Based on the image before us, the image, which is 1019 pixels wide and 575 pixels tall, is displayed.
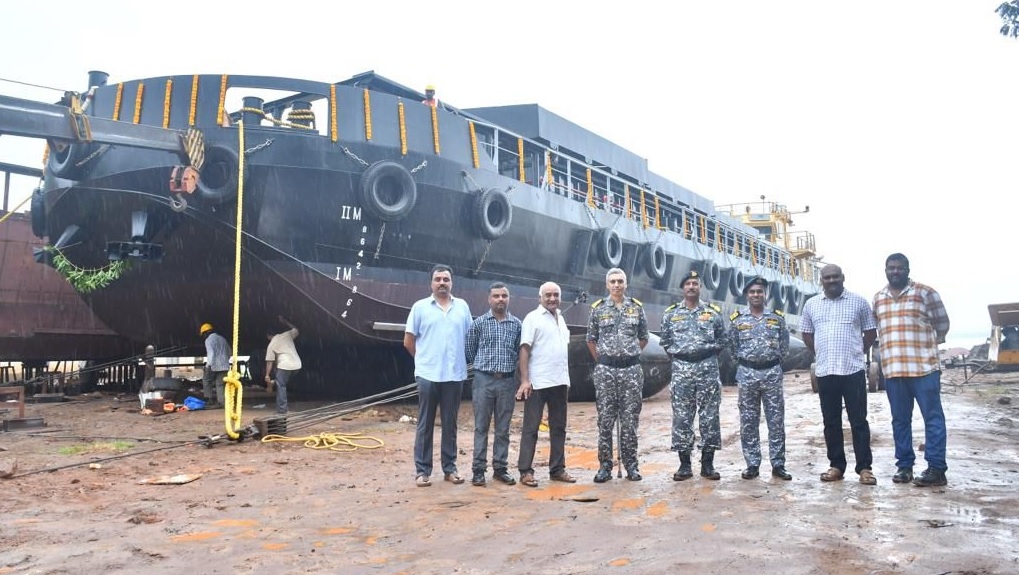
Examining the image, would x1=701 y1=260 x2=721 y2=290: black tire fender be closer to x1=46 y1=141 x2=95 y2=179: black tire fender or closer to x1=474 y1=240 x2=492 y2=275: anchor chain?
x1=474 y1=240 x2=492 y2=275: anchor chain

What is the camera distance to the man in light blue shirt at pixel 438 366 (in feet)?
16.7

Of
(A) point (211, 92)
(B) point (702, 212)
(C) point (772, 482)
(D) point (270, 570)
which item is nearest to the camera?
(D) point (270, 570)

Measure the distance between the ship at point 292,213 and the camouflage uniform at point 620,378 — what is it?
15.9 ft

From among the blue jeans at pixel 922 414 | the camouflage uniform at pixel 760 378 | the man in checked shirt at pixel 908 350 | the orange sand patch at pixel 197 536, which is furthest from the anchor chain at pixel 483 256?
the orange sand patch at pixel 197 536

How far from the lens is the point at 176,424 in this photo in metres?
8.61

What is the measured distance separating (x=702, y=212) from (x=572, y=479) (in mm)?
17240

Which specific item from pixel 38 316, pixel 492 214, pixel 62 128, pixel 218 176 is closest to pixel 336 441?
pixel 218 176

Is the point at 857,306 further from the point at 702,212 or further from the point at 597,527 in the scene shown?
the point at 702,212

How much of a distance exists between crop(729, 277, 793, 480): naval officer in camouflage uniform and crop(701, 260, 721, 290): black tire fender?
14.7m

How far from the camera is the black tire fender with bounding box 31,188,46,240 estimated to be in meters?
10.8

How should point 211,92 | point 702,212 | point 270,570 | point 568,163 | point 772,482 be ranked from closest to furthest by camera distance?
point 270,570
point 772,482
point 211,92
point 568,163
point 702,212

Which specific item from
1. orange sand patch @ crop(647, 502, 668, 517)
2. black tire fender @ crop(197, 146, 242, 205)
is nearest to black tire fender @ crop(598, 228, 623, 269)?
black tire fender @ crop(197, 146, 242, 205)

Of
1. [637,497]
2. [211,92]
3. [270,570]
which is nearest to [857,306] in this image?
[637,497]

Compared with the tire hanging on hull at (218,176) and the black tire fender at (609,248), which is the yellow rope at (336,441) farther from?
the black tire fender at (609,248)
